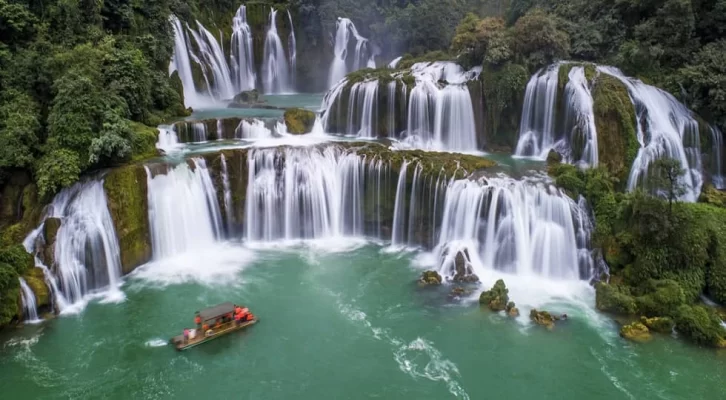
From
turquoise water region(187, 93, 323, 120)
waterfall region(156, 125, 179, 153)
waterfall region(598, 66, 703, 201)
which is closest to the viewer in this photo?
waterfall region(598, 66, 703, 201)

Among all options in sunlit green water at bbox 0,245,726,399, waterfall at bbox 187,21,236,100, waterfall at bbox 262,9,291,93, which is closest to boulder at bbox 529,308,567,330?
sunlit green water at bbox 0,245,726,399

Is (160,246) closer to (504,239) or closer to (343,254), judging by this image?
(343,254)

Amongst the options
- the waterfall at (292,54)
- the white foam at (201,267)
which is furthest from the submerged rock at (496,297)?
the waterfall at (292,54)

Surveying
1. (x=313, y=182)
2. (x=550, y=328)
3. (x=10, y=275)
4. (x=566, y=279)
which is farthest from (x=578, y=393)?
(x=10, y=275)

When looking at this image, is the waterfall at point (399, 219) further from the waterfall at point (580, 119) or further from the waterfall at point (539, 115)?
the waterfall at point (580, 119)

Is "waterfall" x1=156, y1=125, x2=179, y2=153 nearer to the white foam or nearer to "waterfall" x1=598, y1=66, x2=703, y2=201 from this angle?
the white foam

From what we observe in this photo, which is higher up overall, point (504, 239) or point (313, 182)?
point (313, 182)
